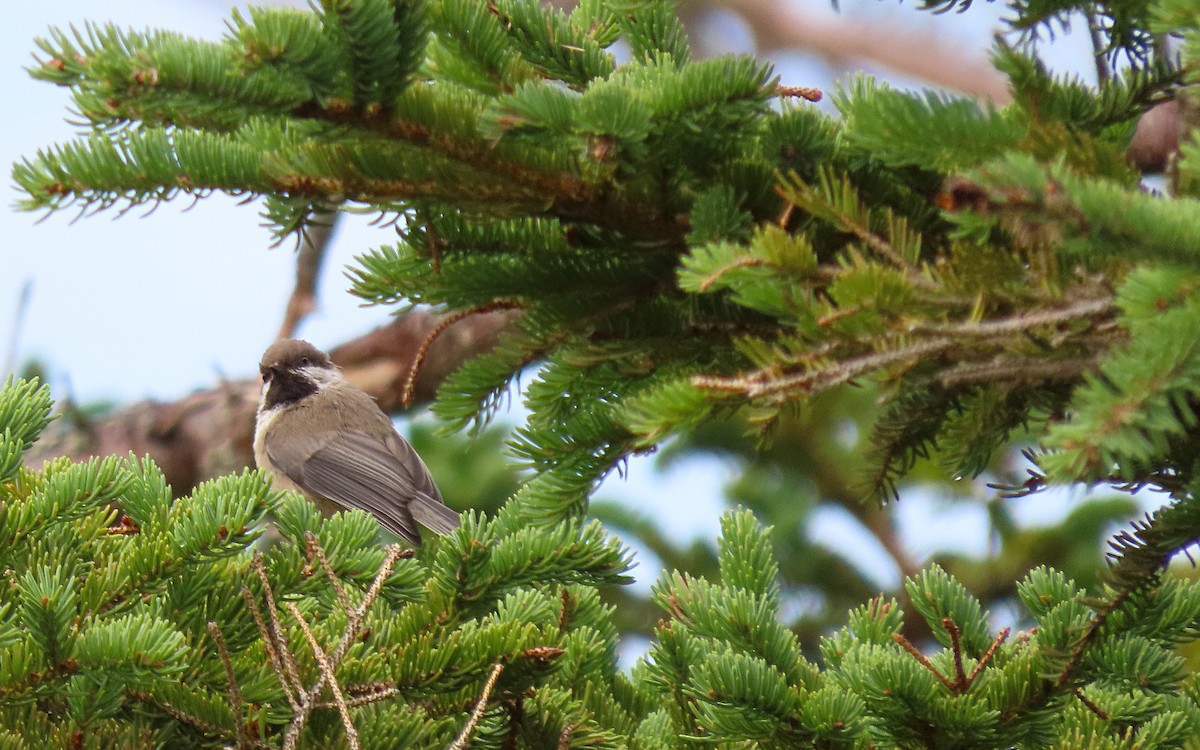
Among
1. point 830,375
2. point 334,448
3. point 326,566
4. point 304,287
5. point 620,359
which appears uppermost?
point 304,287

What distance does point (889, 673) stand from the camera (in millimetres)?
1966

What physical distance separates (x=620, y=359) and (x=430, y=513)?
310cm

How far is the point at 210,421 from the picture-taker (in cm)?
767

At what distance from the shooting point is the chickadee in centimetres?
524

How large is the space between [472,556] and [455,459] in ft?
13.2

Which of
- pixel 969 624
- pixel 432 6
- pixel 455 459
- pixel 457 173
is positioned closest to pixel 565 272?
pixel 457 173

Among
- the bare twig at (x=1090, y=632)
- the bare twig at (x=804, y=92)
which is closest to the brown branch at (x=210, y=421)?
the bare twig at (x=804, y=92)

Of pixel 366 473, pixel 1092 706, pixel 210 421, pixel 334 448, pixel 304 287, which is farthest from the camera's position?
pixel 210 421

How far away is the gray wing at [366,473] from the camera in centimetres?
522

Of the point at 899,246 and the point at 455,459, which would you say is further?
the point at 455,459

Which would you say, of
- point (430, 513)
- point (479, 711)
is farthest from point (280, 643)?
point (430, 513)

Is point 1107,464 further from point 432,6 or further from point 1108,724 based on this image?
point 432,6

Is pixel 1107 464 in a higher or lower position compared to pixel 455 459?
lower

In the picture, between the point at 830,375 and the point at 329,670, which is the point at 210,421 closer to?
the point at 329,670
